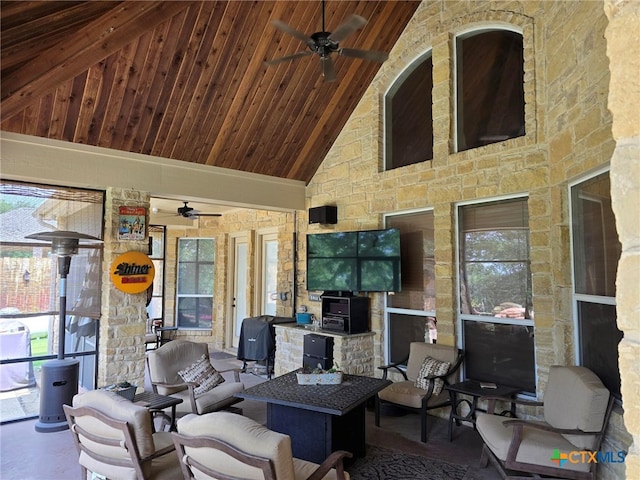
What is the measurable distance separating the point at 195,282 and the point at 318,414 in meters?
6.68

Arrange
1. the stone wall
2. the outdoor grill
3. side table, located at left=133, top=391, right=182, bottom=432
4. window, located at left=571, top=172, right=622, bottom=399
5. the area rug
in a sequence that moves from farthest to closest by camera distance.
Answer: the outdoor grill < side table, located at left=133, top=391, right=182, bottom=432 < the area rug < the stone wall < window, located at left=571, top=172, right=622, bottom=399

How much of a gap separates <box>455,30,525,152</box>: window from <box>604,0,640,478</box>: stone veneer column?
358 cm

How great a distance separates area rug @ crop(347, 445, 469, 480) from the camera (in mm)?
3338

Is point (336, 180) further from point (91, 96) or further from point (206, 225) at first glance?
point (206, 225)

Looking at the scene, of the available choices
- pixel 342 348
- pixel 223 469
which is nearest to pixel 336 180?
pixel 342 348

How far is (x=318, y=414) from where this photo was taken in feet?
11.2

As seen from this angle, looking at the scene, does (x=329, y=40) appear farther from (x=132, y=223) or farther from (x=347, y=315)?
(x=347, y=315)

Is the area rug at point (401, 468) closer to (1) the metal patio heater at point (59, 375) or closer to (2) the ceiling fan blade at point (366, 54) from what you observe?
(1) the metal patio heater at point (59, 375)

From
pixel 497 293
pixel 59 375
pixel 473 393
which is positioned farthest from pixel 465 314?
pixel 59 375

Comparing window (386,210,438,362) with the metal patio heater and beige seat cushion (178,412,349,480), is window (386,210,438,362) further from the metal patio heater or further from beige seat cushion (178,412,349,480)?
the metal patio heater

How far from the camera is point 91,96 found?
4316 millimetres

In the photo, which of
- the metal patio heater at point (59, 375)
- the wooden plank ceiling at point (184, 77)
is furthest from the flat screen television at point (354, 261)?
the metal patio heater at point (59, 375)

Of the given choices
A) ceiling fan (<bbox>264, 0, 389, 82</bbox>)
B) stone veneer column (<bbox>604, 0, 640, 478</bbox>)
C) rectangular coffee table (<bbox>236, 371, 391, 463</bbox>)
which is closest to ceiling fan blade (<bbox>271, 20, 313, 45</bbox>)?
ceiling fan (<bbox>264, 0, 389, 82</bbox>)

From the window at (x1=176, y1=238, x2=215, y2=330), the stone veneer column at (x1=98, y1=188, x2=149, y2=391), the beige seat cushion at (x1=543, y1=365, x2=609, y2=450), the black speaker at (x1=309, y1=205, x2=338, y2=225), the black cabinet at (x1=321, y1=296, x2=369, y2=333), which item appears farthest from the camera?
the window at (x1=176, y1=238, x2=215, y2=330)
